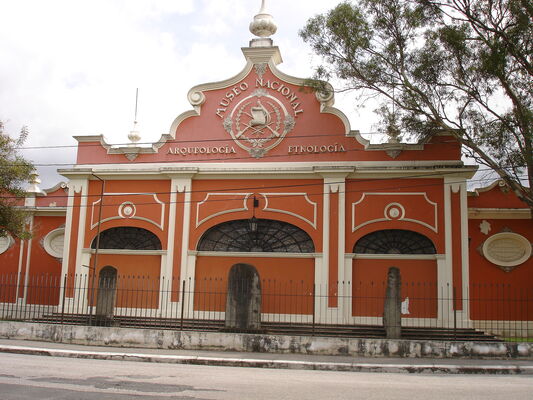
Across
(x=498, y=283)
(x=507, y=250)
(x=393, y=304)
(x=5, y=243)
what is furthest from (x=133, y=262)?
(x=507, y=250)

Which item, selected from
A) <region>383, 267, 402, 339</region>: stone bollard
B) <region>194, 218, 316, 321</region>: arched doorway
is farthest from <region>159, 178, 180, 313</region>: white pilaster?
<region>383, 267, 402, 339</region>: stone bollard

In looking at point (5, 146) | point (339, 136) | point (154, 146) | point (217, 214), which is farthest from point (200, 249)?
point (5, 146)

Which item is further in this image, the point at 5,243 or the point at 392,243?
the point at 5,243

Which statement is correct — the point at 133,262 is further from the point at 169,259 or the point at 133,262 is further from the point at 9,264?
the point at 9,264

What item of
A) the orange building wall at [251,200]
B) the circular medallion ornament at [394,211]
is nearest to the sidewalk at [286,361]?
the orange building wall at [251,200]

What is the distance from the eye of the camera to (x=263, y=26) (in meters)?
19.3

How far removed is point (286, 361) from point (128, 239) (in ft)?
28.6

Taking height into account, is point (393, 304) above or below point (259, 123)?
below

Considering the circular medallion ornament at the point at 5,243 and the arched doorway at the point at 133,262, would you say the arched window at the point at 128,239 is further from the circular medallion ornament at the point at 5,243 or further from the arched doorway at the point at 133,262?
the circular medallion ornament at the point at 5,243

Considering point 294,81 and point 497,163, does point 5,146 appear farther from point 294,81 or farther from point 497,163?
point 497,163

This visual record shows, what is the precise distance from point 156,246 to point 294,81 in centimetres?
670

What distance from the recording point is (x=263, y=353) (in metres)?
13.2

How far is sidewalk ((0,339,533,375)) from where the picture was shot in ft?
37.8

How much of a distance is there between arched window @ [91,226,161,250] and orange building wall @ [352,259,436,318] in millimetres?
6265
